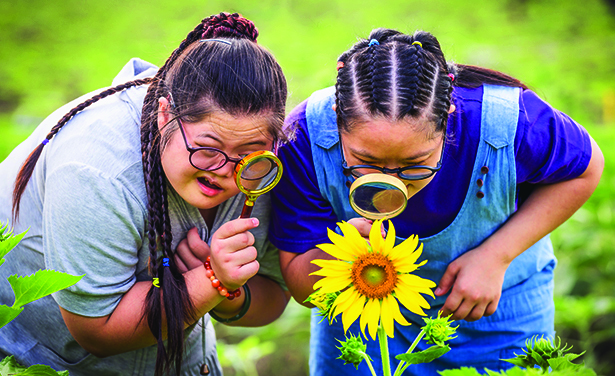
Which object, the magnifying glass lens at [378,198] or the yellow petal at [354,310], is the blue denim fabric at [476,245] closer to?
the magnifying glass lens at [378,198]

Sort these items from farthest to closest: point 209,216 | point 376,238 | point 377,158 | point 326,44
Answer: point 326,44 < point 209,216 < point 377,158 < point 376,238

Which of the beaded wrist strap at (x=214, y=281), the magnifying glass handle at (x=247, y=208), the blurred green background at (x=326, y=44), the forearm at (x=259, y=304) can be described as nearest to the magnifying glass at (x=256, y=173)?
the magnifying glass handle at (x=247, y=208)

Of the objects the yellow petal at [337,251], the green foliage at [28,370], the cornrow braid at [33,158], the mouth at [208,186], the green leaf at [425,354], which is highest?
the cornrow braid at [33,158]

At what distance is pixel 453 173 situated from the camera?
135cm

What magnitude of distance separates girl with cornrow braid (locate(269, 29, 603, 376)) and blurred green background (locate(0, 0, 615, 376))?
1.54m

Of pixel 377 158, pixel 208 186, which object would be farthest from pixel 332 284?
pixel 208 186

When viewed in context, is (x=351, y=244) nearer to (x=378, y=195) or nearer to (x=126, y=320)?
(x=378, y=195)

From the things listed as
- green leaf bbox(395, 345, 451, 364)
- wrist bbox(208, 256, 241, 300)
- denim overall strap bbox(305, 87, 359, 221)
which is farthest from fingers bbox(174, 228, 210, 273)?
green leaf bbox(395, 345, 451, 364)

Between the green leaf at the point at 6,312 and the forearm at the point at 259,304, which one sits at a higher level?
the forearm at the point at 259,304

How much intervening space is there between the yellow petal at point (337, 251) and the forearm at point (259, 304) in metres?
0.54

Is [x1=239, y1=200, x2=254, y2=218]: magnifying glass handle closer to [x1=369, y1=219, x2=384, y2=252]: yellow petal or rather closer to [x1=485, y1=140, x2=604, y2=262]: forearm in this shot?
[x1=369, y1=219, x2=384, y2=252]: yellow petal

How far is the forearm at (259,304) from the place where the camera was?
1401 millimetres

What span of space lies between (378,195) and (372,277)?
0.60 feet

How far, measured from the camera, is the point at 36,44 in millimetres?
4469
